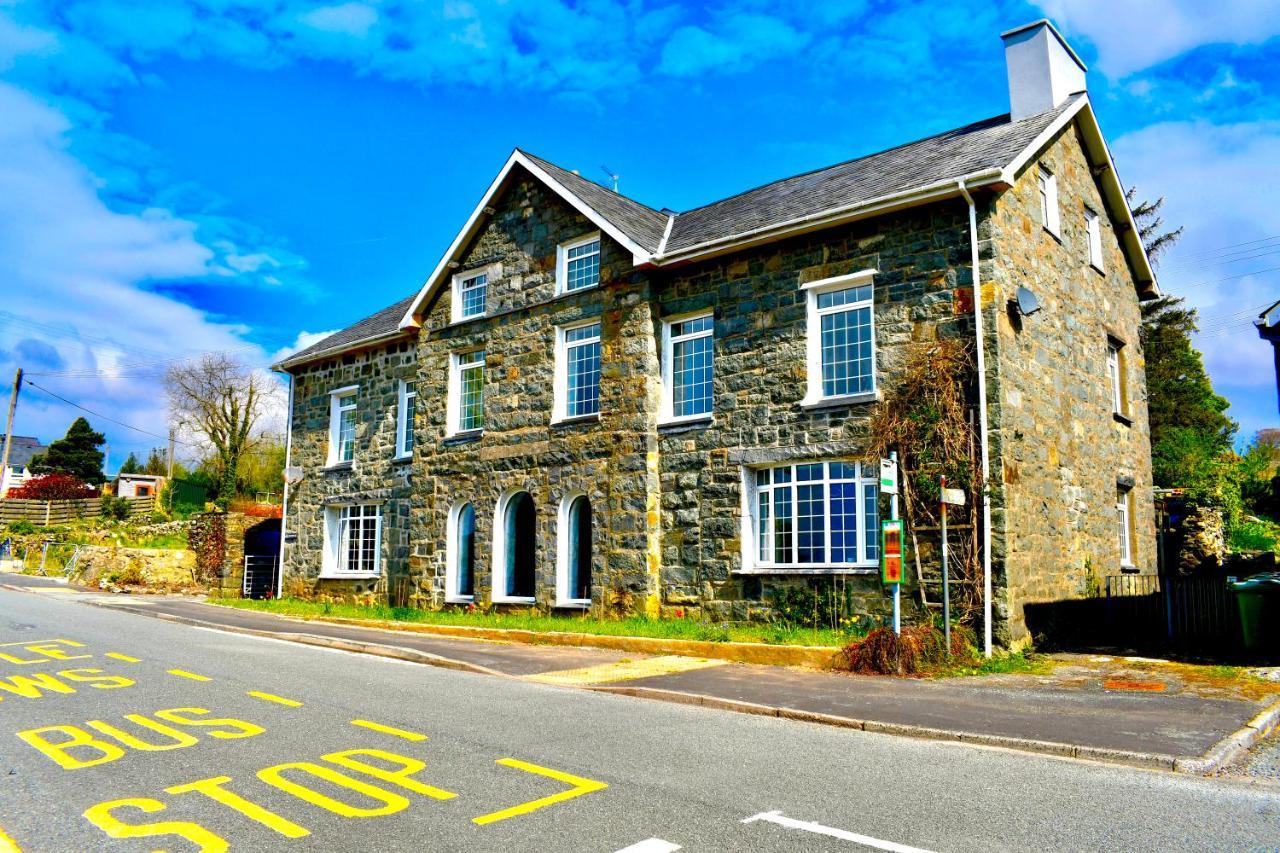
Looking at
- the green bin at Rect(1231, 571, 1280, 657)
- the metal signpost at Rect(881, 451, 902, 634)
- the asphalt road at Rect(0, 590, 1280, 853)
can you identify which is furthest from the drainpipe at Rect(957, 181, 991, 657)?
the asphalt road at Rect(0, 590, 1280, 853)

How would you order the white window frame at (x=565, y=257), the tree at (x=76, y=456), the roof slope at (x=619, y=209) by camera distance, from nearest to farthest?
the roof slope at (x=619, y=209) < the white window frame at (x=565, y=257) < the tree at (x=76, y=456)

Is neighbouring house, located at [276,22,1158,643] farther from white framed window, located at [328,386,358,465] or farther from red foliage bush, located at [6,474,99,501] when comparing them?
red foliage bush, located at [6,474,99,501]

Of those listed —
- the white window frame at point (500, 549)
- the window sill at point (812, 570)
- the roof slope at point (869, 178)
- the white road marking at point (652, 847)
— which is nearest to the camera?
the white road marking at point (652, 847)

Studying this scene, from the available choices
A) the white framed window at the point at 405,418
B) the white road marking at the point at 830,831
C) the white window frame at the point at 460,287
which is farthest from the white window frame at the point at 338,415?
the white road marking at the point at 830,831

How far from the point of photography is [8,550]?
37.4 metres

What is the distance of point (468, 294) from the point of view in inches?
857

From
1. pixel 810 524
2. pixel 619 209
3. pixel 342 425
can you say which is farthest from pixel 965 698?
pixel 342 425

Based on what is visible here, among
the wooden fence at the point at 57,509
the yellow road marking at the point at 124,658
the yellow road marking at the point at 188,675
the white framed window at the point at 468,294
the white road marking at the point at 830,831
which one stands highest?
the white framed window at the point at 468,294

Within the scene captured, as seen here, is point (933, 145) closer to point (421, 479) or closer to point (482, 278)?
point (482, 278)

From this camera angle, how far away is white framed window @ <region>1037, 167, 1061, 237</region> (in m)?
16.4

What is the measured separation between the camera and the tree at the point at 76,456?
61.2m

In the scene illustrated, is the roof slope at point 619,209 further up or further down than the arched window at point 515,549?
further up

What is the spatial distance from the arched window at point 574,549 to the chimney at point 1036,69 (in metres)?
11.1

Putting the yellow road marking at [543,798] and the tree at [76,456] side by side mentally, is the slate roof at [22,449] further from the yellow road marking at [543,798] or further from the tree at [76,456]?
the yellow road marking at [543,798]
